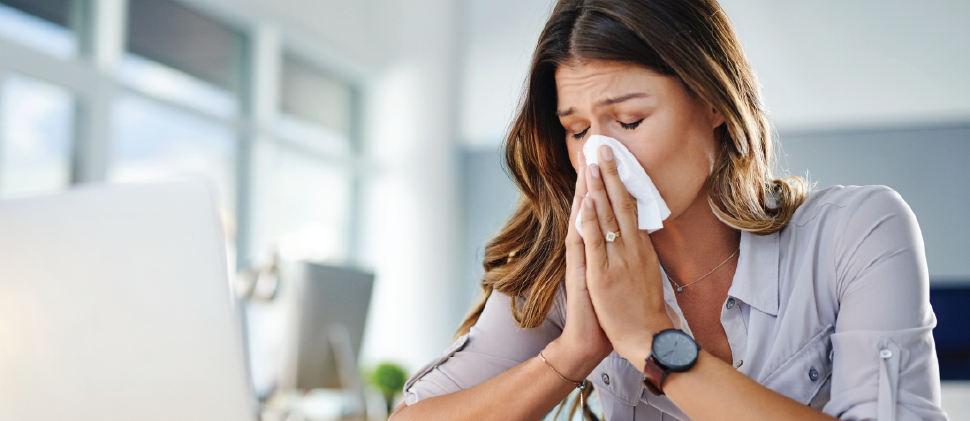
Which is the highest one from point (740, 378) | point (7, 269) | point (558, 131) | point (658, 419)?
point (558, 131)

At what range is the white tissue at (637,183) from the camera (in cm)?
100

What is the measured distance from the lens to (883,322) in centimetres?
86

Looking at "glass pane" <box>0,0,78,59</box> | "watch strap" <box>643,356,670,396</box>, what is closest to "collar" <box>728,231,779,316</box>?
"watch strap" <box>643,356,670,396</box>

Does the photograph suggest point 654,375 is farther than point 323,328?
No

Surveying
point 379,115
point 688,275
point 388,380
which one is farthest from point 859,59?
point 688,275

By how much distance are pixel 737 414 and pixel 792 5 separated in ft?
16.7

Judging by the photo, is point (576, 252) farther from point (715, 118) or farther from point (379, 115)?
point (379, 115)

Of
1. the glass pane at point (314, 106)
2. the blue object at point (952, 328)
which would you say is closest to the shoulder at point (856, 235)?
the blue object at point (952, 328)

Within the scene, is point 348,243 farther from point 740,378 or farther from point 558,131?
point 740,378

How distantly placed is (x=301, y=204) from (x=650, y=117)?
4564mm

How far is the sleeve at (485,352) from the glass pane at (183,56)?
329 centimetres

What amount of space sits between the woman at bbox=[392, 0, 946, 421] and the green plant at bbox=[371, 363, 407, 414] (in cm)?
132

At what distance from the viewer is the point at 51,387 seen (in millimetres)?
527

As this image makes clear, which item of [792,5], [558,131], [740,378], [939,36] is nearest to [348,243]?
[792,5]
